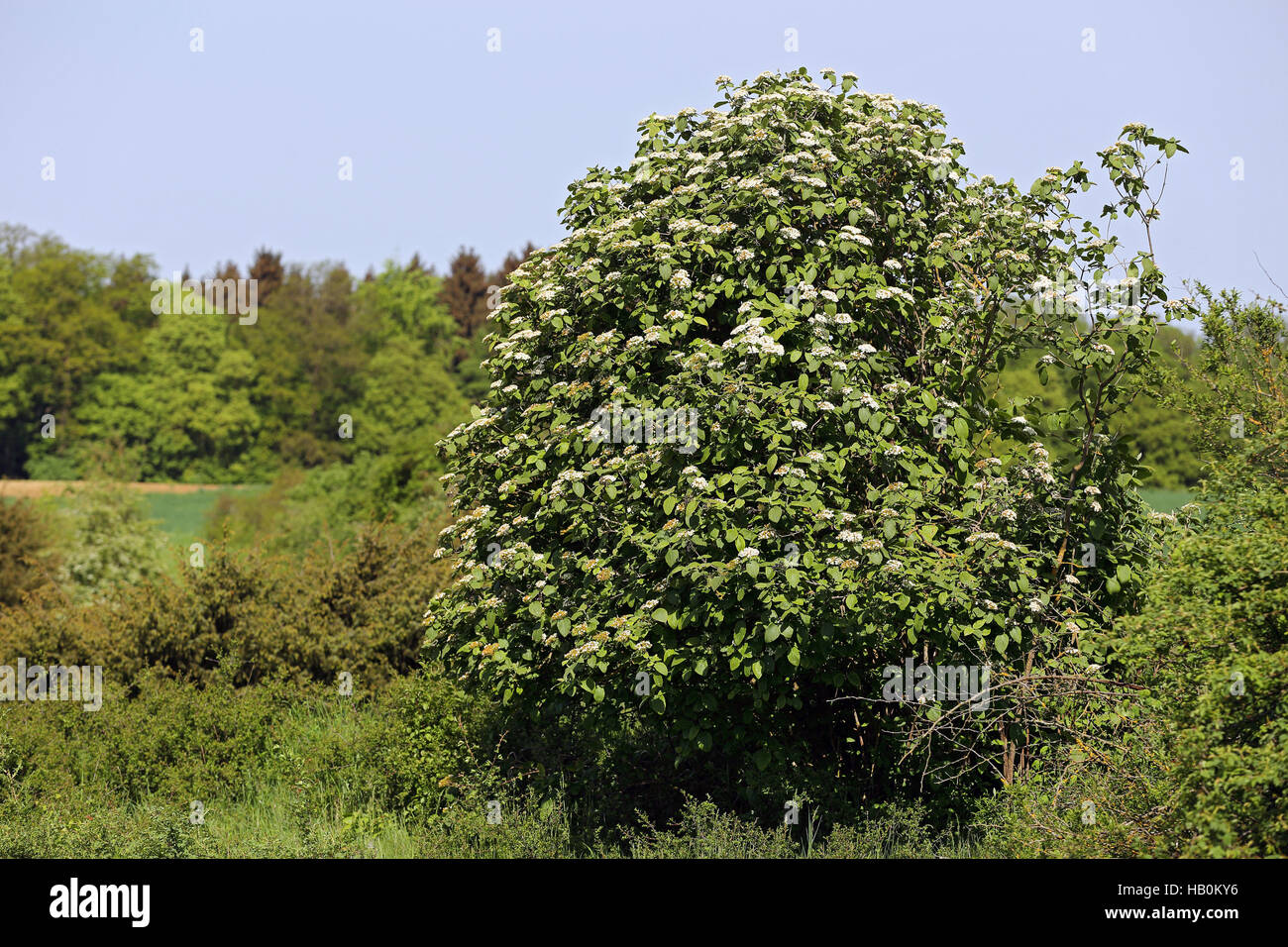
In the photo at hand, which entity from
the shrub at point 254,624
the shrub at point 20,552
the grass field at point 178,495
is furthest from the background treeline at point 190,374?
the shrub at point 254,624

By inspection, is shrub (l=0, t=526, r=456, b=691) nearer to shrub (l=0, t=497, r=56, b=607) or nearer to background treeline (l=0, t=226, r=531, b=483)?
shrub (l=0, t=497, r=56, b=607)

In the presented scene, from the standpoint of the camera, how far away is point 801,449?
8.05 metres

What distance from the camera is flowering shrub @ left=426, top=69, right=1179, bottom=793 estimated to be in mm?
7715

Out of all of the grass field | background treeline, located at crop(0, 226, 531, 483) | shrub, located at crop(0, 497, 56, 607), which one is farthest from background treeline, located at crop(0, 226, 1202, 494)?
shrub, located at crop(0, 497, 56, 607)

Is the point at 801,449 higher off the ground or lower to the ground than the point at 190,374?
lower

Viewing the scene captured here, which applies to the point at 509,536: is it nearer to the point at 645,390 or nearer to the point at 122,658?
the point at 645,390

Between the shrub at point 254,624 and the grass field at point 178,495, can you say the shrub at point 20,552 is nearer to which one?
the shrub at point 254,624

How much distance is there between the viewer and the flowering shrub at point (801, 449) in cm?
771

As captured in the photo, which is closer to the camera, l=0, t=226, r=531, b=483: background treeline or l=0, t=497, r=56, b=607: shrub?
l=0, t=497, r=56, b=607: shrub

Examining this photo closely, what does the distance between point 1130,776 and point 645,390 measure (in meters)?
4.31

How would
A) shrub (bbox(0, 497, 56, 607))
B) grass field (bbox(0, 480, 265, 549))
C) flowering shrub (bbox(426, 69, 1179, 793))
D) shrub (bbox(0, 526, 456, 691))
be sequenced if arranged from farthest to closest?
grass field (bbox(0, 480, 265, 549)) → shrub (bbox(0, 497, 56, 607)) → shrub (bbox(0, 526, 456, 691)) → flowering shrub (bbox(426, 69, 1179, 793))

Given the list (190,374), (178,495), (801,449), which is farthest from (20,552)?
(190,374)

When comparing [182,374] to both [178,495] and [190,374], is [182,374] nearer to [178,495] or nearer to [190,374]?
[190,374]
